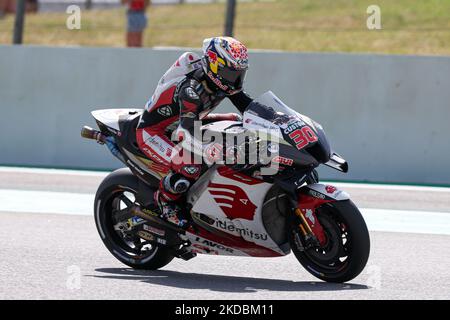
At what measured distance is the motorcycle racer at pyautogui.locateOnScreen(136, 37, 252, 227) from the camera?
22.8ft

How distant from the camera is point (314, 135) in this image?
6.71 meters

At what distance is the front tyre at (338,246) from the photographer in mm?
6445

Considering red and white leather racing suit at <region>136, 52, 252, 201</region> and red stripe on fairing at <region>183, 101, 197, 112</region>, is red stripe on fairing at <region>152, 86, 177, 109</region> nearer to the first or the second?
red and white leather racing suit at <region>136, 52, 252, 201</region>

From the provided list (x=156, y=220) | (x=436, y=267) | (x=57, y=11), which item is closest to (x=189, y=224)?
(x=156, y=220)

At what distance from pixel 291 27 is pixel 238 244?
31.4 feet

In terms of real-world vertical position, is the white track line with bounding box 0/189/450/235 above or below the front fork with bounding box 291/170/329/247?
below

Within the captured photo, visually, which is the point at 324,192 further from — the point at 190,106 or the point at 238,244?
the point at 190,106

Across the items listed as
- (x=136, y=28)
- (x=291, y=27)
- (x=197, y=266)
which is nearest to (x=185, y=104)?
(x=197, y=266)

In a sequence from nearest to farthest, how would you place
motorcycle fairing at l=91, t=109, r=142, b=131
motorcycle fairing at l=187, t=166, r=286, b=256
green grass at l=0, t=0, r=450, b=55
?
motorcycle fairing at l=187, t=166, r=286, b=256 → motorcycle fairing at l=91, t=109, r=142, b=131 → green grass at l=0, t=0, r=450, b=55

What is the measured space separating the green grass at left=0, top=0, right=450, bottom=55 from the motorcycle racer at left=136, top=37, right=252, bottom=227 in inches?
319

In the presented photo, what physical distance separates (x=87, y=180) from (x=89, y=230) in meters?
3.26

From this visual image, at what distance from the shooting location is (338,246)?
6582mm

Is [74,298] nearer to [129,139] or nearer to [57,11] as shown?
[129,139]

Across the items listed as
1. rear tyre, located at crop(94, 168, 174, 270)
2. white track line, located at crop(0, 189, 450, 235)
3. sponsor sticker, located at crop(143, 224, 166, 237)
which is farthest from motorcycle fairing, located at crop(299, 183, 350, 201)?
white track line, located at crop(0, 189, 450, 235)
